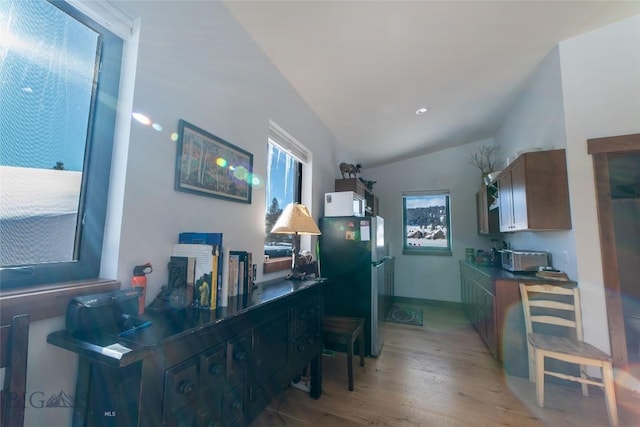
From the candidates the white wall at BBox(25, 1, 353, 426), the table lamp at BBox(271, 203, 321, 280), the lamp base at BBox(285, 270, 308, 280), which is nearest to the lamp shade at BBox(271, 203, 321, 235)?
the table lamp at BBox(271, 203, 321, 280)

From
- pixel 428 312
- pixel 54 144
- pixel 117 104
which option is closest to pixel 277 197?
pixel 117 104

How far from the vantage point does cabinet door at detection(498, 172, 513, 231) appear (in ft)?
10.4

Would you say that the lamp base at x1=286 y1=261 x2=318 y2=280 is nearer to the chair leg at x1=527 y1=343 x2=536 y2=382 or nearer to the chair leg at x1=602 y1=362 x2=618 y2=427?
the chair leg at x1=527 y1=343 x2=536 y2=382

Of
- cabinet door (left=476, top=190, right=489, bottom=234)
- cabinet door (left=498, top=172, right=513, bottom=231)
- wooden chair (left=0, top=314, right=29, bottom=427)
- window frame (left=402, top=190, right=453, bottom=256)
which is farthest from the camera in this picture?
window frame (left=402, top=190, right=453, bottom=256)

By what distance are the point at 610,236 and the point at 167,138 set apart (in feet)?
11.6

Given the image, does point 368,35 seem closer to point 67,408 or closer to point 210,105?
point 210,105

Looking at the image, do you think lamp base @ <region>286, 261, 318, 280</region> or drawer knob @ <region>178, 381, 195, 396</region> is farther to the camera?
lamp base @ <region>286, 261, 318, 280</region>

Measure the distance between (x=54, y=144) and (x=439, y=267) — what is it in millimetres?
5533

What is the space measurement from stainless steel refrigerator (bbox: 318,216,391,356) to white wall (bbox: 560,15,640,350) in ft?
6.07

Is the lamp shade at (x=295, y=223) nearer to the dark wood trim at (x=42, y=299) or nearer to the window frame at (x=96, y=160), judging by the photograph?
the window frame at (x=96, y=160)

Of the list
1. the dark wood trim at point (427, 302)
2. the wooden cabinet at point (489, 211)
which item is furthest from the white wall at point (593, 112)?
the dark wood trim at point (427, 302)

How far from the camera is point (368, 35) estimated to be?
84.7 inches

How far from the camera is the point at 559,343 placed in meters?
2.17

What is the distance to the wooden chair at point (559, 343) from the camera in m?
1.90
